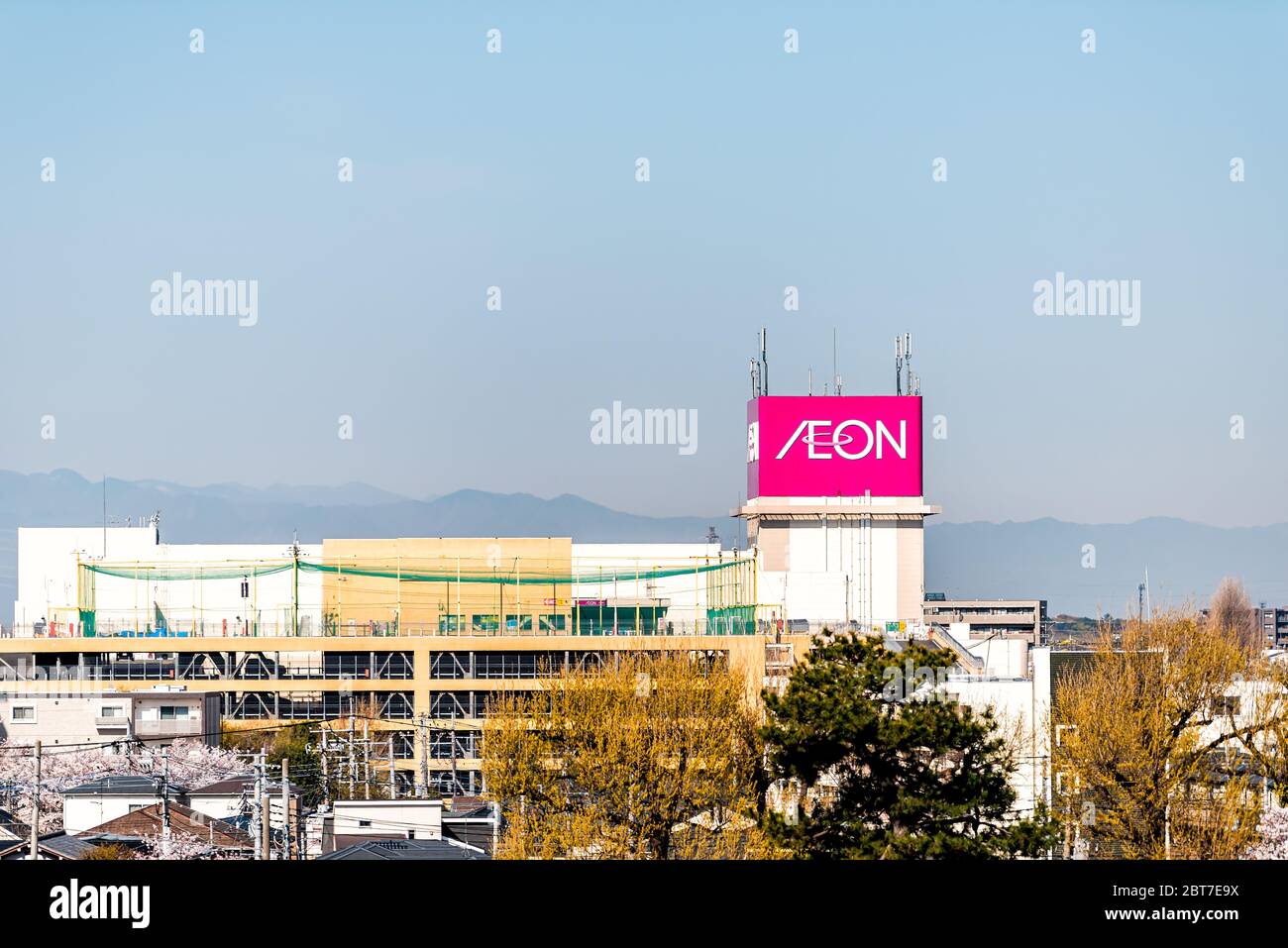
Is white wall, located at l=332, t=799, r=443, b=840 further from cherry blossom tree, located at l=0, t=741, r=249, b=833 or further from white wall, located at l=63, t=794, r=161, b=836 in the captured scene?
cherry blossom tree, located at l=0, t=741, r=249, b=833

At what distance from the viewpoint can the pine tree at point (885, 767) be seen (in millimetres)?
22531

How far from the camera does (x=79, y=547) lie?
8444cm

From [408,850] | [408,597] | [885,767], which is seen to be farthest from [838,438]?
[885,767]

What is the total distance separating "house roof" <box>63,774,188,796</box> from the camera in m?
34.5

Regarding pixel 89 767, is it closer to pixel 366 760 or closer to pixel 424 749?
pixel 424 749

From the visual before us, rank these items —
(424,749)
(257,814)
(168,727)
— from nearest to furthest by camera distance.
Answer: (257,814) → (424,749) → (168,727)

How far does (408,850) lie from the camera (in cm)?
2650

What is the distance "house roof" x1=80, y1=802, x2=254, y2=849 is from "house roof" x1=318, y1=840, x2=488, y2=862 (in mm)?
4577

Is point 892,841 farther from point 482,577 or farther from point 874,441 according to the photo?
point 874,441

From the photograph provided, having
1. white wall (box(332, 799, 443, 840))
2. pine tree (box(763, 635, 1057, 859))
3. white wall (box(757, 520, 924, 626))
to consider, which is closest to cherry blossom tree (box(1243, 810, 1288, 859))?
pine tree (box(763, 635, 1057, 859))

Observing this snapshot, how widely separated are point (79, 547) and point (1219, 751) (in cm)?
6786

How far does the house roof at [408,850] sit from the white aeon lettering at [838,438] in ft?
173

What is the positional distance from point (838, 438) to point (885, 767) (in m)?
56.5

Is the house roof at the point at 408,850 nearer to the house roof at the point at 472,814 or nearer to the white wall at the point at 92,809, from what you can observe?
the house roof at the point at 472,814
